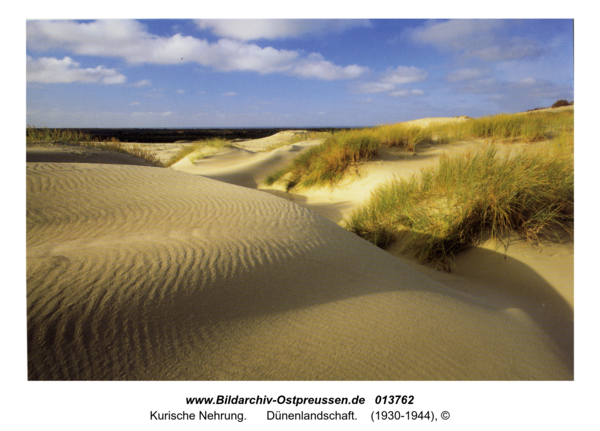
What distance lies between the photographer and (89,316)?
4.68ft

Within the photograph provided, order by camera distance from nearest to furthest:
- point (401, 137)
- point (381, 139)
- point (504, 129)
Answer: point (381, 139), point (401, 137), point (504, 129)

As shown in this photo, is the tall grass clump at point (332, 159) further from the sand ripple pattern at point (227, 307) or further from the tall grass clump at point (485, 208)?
the sand ripple pattern at point (227, 307)

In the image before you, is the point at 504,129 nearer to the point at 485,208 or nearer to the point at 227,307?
the point at 485,208

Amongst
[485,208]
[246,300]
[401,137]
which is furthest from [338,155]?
[246,300]

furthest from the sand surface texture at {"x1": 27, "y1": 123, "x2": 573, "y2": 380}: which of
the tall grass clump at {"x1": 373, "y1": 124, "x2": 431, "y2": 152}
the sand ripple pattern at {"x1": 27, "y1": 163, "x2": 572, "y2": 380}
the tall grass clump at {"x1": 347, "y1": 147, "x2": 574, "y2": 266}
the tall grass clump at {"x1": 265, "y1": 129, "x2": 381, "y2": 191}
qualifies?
the tall grass clump at {"x1": 373, "y1": 124, "x2": 431, "y2": 152}

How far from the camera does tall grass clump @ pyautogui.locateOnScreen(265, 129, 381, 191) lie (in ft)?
23.7

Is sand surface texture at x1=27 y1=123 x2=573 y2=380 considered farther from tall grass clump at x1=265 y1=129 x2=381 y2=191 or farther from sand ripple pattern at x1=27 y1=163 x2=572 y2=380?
tall grass clump at x1=265 y1=129 x2=381 y2=191

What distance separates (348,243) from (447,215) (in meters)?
1.29

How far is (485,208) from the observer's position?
3.32 metres

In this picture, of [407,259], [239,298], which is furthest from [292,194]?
[239,298]

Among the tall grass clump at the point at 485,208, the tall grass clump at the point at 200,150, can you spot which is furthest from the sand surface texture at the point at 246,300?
the tall grass clump at the point at 200,150

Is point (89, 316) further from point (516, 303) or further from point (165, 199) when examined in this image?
point (516, 303)

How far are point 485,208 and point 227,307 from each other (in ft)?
9.28

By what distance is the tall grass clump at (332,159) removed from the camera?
721 cm
